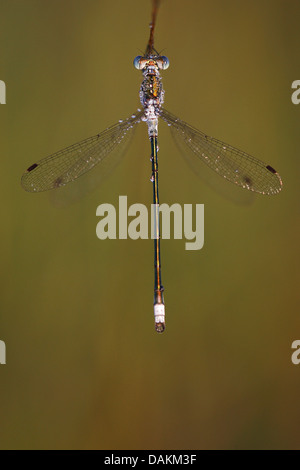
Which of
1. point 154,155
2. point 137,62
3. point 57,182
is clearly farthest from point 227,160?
point 57,182

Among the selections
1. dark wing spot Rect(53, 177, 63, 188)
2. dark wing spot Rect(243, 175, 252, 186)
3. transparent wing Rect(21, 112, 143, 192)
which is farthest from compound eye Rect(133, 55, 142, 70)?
dark wing spot Rect(243, 175, 252, 186)

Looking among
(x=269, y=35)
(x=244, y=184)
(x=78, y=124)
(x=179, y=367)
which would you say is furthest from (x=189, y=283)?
(x=269, y=35)

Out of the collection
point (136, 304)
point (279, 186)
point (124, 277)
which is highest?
point (279, 186)

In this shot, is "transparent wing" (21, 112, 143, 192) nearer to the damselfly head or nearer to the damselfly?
the damselfly

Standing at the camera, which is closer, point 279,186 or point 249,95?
point 279,186

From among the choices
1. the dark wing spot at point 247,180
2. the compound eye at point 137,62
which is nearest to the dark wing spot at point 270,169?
the dark wing spot at point 247,180

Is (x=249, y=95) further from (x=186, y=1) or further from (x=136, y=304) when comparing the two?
(x=136, y=304)

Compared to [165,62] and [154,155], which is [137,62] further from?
[154,155]
